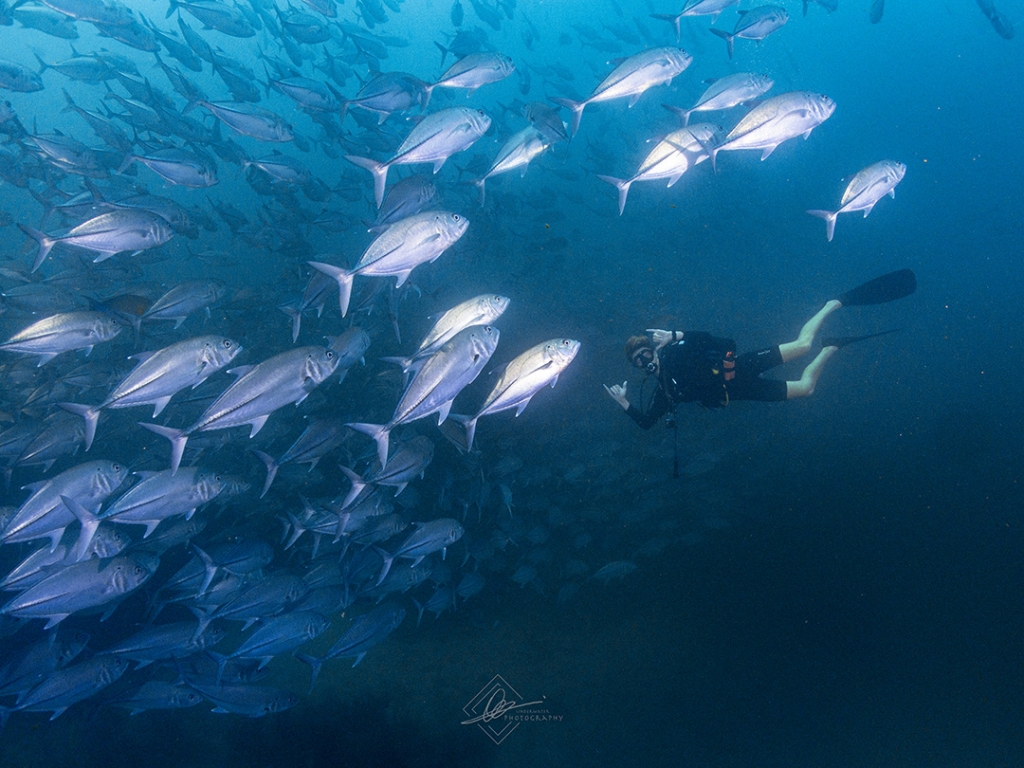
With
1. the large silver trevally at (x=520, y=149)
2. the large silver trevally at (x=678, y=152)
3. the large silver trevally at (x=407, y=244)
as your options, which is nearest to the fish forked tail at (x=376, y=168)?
the large silver trevally at (x=407, y=244)

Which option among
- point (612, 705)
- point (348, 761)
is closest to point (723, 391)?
point (612, 705)

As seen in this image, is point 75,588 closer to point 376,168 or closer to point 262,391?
point 262,391

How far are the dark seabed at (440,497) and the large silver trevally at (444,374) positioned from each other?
0.03 m

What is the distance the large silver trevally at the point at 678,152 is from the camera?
13.2 ft

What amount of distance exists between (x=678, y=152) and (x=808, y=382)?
4.31m

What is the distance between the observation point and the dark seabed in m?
4.19

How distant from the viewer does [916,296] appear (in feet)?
69.3

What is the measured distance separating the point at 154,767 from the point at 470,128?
9873mm

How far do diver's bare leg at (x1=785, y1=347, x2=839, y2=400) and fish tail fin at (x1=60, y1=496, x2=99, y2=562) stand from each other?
787 cm

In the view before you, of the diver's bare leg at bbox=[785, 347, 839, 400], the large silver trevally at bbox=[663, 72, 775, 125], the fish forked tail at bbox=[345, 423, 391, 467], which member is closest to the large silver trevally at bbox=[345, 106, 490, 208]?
the fish forked tail at bbox=[345, 423, 391, 467]

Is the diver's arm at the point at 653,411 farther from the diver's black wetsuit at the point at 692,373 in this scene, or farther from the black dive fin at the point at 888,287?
the black dive fin at the point at 888,287

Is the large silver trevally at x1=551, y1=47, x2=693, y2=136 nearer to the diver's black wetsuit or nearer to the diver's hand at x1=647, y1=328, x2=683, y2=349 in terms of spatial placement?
the diver's hand at x1=647, y1=328, x2=683, y2=349

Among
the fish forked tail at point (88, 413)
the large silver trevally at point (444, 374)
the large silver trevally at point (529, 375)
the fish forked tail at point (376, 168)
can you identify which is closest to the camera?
the large silver trevally at point (444, 374)

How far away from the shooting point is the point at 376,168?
3.65 m
